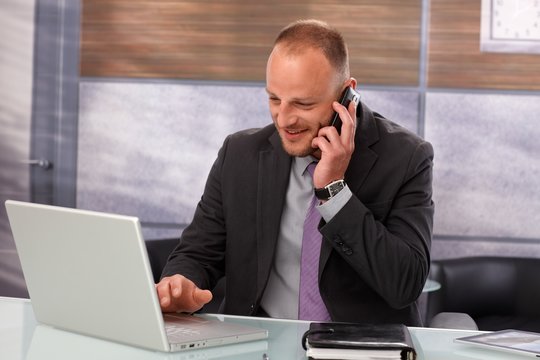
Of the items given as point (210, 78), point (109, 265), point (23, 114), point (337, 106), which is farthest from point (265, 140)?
point (23, 114)

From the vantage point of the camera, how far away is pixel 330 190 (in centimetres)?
254

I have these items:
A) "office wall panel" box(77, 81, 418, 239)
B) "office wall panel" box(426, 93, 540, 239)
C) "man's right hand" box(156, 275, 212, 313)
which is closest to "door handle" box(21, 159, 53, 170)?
"office wall panel" box(77, 81, 418, 239)

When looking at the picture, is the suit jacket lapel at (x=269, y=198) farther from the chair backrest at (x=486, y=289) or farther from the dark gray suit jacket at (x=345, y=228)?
the chair backrest at (x=486, y=289)

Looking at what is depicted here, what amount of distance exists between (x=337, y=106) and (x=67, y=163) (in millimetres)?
Result: 2772

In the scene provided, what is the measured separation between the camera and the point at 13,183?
5145 millimetres

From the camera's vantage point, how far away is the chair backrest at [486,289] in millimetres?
4254

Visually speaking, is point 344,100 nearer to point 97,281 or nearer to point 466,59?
point 97,281

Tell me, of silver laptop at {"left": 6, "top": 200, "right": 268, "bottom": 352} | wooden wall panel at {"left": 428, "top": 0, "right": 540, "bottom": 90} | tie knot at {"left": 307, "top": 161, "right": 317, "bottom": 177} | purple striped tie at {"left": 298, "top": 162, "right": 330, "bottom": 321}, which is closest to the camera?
silver laptop at {"left": 6, "top": 200, "right": 268, "bottom": 352}

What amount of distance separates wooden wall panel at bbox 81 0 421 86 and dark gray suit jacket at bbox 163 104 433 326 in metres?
2.02

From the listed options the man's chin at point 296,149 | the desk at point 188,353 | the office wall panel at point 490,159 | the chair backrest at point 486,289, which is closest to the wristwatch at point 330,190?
the man's chin at point 296,149

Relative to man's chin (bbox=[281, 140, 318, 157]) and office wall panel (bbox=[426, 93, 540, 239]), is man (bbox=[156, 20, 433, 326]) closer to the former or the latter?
man's chin (bbox=[281, 140, 318, 157])

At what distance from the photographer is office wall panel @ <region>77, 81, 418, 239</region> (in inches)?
198

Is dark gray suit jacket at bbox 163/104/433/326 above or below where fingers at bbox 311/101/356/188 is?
below

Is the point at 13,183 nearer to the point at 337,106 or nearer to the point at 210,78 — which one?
Answer: the point at 210,78
